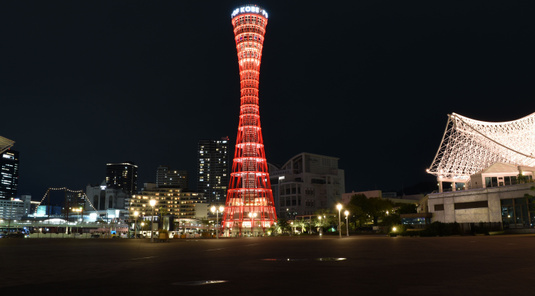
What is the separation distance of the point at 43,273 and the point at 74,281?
2.65 meters

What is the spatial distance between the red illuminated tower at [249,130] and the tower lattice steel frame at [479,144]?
34.6 meters

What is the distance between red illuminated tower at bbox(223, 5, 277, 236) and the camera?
281 ft

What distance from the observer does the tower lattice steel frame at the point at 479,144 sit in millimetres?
72744

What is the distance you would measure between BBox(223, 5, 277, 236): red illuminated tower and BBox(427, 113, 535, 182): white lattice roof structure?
3465 cm

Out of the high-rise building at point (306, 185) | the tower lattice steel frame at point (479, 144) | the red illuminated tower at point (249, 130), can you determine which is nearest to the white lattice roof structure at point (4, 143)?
the red illuminated tower at point (249, 130)

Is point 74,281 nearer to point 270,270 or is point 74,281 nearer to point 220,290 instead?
point 220,290

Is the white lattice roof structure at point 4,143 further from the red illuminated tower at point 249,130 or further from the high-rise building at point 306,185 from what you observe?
the high-rise building at point 306,185

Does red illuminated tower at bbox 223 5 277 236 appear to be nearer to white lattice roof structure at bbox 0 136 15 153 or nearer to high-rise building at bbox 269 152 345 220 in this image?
white lattice roof structure at bbox 0 136 15 153

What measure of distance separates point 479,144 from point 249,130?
43394 millimetres

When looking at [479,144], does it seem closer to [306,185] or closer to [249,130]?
[249,130]

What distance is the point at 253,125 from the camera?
284ft

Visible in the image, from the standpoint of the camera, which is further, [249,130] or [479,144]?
[249,130]

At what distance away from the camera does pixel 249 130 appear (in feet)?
285

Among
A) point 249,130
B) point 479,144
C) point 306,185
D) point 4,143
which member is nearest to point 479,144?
point 479,144
